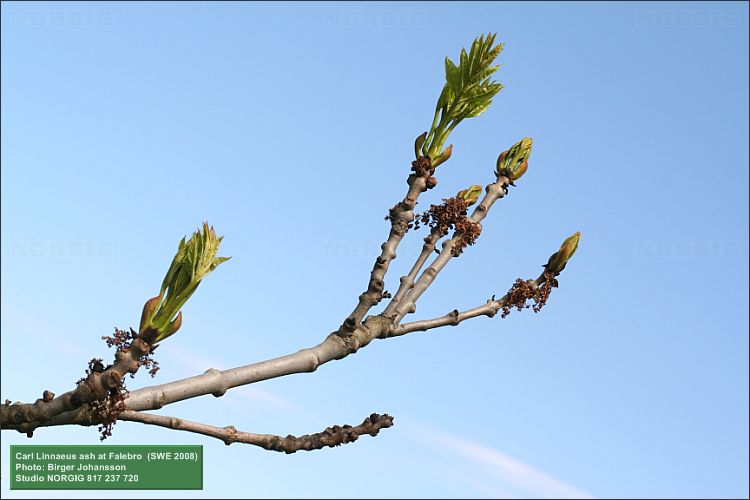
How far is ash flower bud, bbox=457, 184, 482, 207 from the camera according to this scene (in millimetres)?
6379

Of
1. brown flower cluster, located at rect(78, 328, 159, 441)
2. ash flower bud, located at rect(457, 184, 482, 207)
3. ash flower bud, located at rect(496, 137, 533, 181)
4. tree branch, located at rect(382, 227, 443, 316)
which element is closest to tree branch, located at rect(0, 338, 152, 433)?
brown flower cluster, located at rect(78, 328, 159, 441)

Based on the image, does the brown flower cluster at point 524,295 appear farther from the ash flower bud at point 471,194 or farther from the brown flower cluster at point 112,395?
the brown flower cluster at point 112,395

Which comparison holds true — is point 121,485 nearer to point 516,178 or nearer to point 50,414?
point 50,414

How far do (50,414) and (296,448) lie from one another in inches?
59.3

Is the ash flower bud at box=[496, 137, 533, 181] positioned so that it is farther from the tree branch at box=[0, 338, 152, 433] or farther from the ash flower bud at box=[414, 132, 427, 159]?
the tree branch at box=[0, 338, 152, 433]

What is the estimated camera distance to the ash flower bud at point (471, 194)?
638cm

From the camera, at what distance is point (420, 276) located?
5.92 m

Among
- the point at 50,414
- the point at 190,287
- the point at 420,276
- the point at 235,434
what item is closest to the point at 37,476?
the point at 50,414

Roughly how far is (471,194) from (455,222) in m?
0.43

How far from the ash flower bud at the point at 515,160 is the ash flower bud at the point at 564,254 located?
25.7 inches

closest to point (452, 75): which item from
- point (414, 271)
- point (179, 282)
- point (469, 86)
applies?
point (469, 86)

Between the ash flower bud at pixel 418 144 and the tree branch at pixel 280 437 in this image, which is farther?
the ash flower bud at pixel 418 144

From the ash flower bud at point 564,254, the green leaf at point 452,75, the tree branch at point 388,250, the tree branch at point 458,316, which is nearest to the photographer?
the tree branch at point 388,250

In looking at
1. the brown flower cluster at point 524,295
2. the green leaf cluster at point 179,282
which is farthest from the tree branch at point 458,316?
the green leaf cluster at point 179,282
